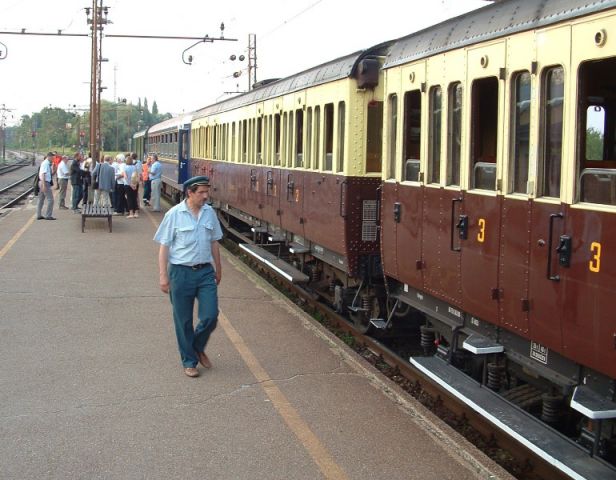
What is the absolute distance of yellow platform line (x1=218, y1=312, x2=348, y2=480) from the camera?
5352 mm

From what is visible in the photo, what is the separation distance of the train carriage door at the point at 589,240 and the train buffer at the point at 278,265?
667 cm

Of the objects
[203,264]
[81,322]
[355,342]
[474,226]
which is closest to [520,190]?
[474,226]

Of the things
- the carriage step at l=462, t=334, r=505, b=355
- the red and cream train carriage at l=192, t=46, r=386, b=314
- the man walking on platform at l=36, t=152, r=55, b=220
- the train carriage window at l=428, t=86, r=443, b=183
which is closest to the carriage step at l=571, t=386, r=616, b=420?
the carriage step at l=462, t=334, r=505, b=355

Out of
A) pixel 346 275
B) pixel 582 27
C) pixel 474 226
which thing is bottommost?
pixel 346 275

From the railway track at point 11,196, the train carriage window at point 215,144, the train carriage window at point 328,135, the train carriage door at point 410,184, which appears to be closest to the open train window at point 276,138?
the train carriage window at point 328,135

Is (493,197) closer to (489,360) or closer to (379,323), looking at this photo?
(489,360)

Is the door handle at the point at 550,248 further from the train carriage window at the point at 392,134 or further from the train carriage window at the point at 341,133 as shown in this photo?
the train carriage window at the point at 341,133

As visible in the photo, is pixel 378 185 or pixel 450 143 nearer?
pixel 450 143

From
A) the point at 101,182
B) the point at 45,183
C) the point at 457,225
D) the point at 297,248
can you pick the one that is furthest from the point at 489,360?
the point at 101,182

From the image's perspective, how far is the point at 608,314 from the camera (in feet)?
14.9

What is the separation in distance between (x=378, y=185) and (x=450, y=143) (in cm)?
267

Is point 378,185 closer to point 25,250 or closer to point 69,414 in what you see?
point 69,414

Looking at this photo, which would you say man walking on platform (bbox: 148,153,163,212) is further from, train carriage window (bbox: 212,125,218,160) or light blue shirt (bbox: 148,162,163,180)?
train carriage window (bbox: 212,125,218,160)

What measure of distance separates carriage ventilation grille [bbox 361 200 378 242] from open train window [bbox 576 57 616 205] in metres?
3.91
